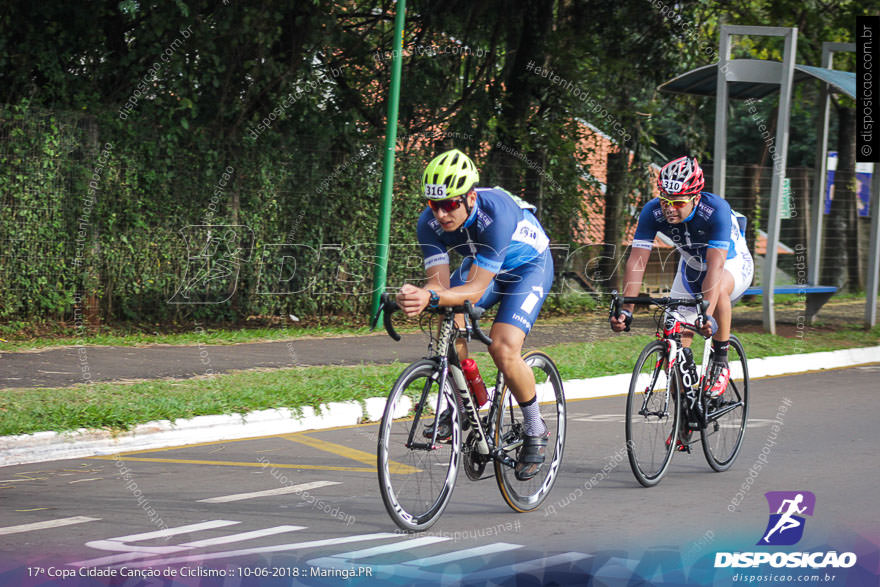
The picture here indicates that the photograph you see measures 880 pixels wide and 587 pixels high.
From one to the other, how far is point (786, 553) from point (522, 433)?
1.59 metres

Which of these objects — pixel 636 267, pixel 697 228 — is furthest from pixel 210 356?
pixel 697 228

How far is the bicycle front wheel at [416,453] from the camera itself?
5.43m

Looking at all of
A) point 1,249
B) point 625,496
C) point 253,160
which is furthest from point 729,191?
point 625,496

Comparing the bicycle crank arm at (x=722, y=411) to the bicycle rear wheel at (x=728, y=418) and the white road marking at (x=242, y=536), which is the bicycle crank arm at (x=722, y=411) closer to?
the bicycle rear wheel at (x=728, y=418)

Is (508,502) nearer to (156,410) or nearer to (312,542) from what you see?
(312,542)

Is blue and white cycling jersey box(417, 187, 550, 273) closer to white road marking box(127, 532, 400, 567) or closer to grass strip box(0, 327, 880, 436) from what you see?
white road marking box(127, 532, 400, 567)

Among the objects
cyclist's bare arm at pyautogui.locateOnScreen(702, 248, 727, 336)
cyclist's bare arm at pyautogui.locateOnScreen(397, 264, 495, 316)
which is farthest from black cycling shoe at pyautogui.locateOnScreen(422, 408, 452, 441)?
cyclist's bare arm at pyautogui.locateOnScreen(702, 248, 727, 336)

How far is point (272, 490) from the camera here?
6699mm

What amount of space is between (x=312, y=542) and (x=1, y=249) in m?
8.79

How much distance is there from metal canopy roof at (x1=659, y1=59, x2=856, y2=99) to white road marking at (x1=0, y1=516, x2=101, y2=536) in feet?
39.5

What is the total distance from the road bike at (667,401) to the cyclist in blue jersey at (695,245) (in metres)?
0.10

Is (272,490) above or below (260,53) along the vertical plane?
below

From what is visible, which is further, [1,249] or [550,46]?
[550,46]

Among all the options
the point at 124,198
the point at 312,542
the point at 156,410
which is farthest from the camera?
the point at 124,198
